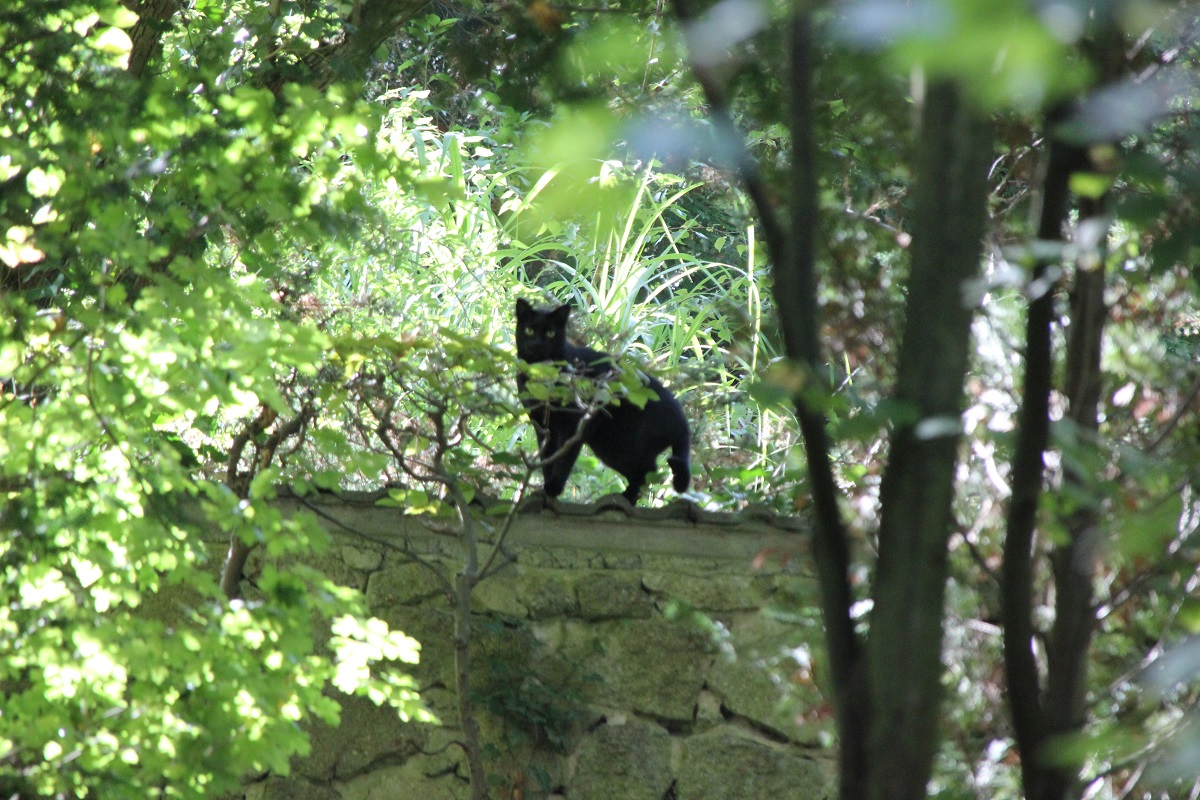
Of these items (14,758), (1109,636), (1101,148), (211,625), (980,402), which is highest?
(980,402)

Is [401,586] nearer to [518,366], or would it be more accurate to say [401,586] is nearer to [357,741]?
[357,741]

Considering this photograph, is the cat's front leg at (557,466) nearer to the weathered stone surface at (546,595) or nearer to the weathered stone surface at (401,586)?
the weathered stone surface at (546,595)

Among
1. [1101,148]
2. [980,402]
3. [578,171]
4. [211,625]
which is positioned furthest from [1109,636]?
[211,625]

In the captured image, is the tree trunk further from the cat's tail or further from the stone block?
the cat's tail

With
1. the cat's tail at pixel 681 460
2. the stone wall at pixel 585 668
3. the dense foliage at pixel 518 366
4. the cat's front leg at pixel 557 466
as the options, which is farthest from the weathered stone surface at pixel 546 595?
the dense foliage at pixel 518 366

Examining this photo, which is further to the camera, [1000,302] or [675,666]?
[675,666]

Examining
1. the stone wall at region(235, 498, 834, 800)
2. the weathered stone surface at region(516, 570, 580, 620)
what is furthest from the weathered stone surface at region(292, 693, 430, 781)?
the weathered stone surface at region(516, 570, 580, 620)

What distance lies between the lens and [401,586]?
3.18 meters

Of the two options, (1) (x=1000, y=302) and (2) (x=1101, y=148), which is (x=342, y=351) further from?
(2) (x=1101, y=148)

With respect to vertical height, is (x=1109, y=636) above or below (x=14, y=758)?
above

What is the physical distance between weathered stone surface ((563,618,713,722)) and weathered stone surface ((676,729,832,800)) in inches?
4.4

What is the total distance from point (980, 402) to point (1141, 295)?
0.85ft

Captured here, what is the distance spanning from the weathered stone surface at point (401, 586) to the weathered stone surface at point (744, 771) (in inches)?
33.7

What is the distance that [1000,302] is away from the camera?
5.89 feet
